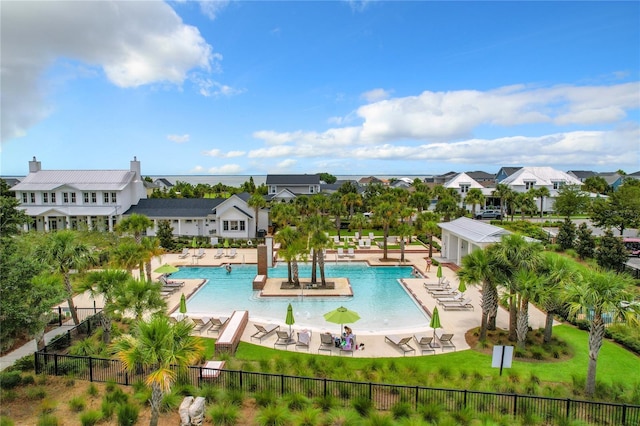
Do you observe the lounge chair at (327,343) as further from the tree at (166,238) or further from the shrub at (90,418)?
the tree at (166,238)

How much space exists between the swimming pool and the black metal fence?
7.42 meters

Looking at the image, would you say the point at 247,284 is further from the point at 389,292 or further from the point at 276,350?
the point at 276,350

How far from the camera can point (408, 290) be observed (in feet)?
92.4

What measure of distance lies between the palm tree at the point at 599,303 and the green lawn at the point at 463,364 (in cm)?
193

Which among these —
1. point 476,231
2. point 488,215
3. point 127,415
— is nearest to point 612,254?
point 476,231

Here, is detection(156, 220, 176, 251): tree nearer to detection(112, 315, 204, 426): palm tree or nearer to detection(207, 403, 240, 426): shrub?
detection(207, 403, 240, 426): shrub

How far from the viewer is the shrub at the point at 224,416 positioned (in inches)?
449

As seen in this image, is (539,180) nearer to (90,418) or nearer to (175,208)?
(175,208)

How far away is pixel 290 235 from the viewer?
28.0 m

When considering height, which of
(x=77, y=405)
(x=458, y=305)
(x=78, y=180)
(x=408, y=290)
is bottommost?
(x=408, y=290)

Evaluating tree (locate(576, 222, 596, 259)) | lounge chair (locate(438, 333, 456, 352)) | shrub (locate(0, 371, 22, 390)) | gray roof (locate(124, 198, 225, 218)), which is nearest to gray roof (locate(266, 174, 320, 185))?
gray roof (locate(124, 198, 225, 218))

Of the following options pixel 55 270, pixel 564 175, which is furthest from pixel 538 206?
pixel 55 270

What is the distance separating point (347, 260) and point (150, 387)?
26.4 meters

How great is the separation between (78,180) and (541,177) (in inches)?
3193
